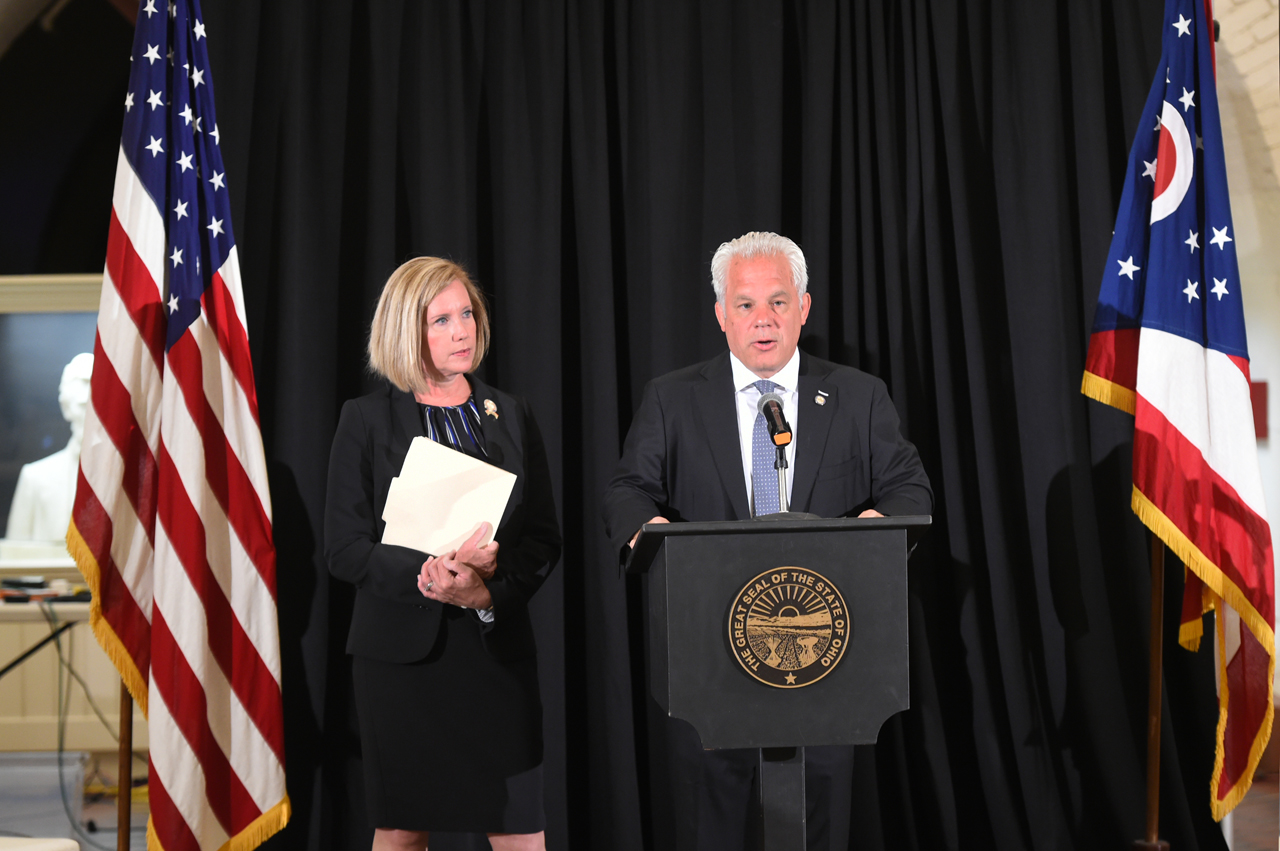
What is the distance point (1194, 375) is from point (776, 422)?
1.81m

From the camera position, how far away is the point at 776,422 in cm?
180

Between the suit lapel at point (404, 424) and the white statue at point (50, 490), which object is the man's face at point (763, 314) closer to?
the suit lapel at point (404, 424)

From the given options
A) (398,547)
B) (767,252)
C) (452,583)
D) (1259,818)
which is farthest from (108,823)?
(1259,818)

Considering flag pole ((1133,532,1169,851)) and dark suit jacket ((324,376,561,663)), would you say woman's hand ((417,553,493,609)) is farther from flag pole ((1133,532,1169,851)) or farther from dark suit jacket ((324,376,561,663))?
flag pole ((1133,532,1169,851))

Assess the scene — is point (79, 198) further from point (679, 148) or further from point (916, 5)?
point (916, 5)

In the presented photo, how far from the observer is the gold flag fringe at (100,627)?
264cm

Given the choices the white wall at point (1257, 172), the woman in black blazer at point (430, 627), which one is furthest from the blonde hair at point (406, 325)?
the white wall at point (1257, 172)

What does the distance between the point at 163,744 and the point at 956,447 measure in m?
2.64

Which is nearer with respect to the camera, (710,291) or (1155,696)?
(1155,696)

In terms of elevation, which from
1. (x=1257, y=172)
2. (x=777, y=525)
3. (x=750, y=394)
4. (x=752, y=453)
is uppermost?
(x=1257, y=172)

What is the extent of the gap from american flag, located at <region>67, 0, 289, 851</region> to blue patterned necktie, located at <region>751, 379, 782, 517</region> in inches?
56.8

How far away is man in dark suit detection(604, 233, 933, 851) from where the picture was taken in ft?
7.64

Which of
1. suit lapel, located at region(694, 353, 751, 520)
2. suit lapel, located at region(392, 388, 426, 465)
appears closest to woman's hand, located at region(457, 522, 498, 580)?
suit lapel, located at region(392, 388, 426, 465)

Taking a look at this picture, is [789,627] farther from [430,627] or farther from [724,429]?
[430,627]
